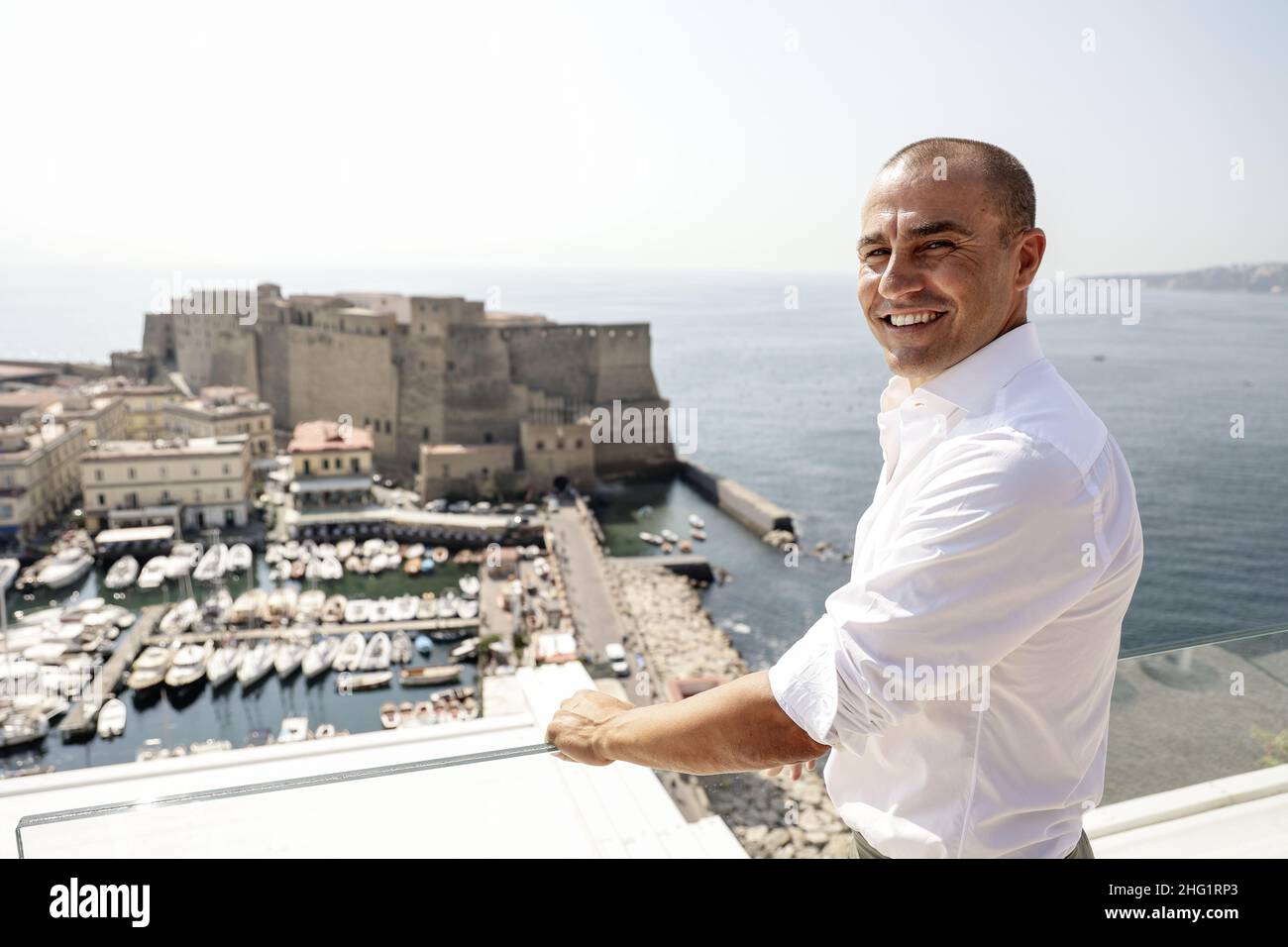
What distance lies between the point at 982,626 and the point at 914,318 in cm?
36

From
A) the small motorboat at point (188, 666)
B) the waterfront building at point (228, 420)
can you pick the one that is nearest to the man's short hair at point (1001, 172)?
the small motorboat at point (188, 666)

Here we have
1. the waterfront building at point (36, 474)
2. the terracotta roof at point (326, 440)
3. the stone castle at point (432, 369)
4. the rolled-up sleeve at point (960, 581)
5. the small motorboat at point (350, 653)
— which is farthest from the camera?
the stone castle at point (432, 369)

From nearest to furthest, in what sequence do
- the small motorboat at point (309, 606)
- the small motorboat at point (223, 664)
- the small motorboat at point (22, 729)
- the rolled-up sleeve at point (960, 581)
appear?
the rolled-up sleeve at point (960, 581) < the small motorboat at point (22, 729) < the small motorboat at point (223, 664) < the small motorboat at point (309, 606)

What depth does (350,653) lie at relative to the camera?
1138 cm

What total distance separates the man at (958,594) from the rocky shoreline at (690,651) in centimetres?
500

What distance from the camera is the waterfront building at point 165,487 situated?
15.2 metres

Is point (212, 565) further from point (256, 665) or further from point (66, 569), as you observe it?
point (256, 665)

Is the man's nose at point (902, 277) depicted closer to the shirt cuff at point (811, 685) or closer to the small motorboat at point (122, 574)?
the shirt cuff at point (811, 685)

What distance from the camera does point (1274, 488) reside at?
19125 mm

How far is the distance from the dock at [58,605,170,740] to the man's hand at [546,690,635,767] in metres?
10.6

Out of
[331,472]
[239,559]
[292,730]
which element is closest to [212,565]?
[239,559]
